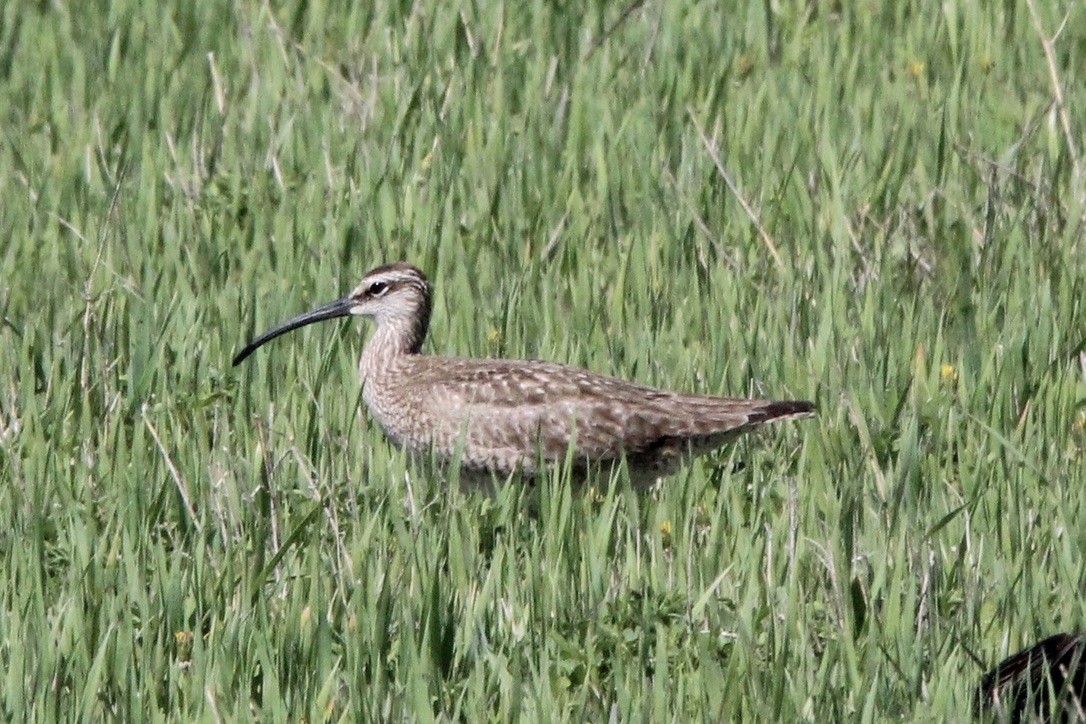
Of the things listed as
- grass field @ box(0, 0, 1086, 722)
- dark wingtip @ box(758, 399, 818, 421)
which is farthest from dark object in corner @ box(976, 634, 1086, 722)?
dark wingtip @ box(758, 399, 818, 421)

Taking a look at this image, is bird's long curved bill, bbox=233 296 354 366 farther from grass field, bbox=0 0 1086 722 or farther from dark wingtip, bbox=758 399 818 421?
dark wingtip, bbox=758 399 818 421

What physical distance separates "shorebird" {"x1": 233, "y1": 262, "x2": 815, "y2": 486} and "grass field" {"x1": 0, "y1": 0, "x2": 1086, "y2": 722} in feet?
0.45

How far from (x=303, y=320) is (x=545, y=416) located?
1.09 meters

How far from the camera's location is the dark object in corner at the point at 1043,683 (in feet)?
13.9

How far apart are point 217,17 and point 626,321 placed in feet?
12.9

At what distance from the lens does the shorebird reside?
20.6ft

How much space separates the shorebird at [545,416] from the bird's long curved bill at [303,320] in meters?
0.02

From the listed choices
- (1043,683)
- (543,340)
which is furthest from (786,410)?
(1043,683)

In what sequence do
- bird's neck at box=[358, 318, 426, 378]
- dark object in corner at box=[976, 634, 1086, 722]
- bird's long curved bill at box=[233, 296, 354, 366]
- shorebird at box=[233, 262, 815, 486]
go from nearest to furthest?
1. dark object in corner at box=[976, 634, 1086, 722]
2. shorebird at box=[233, 262, 815, 486]
3. bird's long curved bill at box=[233, 296, 354, 366]
4. bird's neck at box=[358, 318, 426, 378]

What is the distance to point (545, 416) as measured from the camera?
6500mm

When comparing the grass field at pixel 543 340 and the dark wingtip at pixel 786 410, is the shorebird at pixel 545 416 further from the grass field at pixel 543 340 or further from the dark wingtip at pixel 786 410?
the grass field at pixel 543 340

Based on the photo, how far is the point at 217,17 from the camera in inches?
410

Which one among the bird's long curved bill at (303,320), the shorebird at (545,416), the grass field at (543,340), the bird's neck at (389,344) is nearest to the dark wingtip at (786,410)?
the shorebird at (545,416)

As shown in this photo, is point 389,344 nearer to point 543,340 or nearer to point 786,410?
point 543,340
